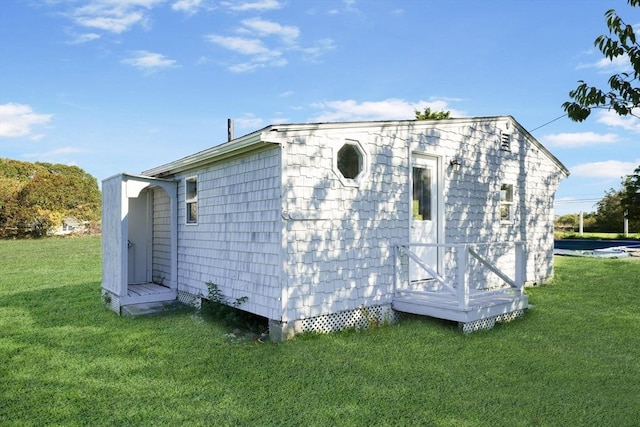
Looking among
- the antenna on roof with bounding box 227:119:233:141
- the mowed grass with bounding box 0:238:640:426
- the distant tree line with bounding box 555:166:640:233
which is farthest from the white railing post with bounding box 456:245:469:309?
the distant tree line with bounding box 555:166:640:233

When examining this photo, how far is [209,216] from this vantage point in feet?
24.0

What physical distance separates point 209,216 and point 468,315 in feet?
14.6

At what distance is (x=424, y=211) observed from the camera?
24.1 feet

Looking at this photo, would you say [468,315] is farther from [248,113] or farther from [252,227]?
[248,113]

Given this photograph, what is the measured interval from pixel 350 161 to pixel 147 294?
4660mm

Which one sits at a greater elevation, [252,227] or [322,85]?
[322,85]

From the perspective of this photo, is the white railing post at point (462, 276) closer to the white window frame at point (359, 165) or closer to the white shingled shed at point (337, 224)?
the white shingled shed at point (337, 224)

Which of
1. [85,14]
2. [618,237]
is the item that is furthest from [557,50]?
[618,237]

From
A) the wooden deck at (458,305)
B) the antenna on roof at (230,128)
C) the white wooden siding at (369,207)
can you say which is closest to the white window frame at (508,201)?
the white wooden siding at (369,207)

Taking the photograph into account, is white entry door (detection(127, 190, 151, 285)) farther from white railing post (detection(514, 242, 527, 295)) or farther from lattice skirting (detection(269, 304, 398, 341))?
white railing post (detection(514, 242, 527, 295))

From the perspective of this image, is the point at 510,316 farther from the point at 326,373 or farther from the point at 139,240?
the point at 139,240

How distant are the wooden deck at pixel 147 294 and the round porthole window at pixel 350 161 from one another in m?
4.43

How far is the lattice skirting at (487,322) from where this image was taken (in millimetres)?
5848

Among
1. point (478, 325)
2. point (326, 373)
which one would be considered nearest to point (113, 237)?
point (326, 373)
